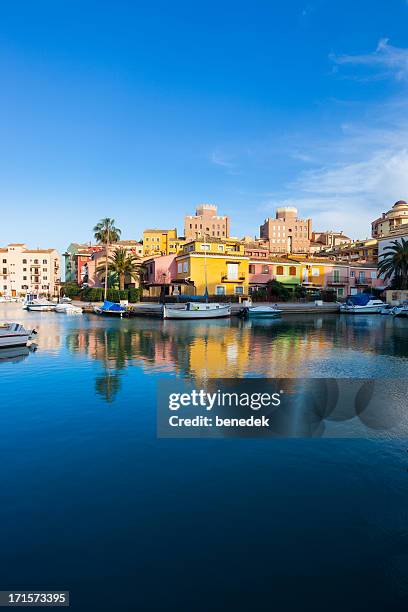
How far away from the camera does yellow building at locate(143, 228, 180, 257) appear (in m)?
112

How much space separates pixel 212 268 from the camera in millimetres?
62625

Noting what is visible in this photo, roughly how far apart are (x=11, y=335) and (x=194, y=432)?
58.5 ft

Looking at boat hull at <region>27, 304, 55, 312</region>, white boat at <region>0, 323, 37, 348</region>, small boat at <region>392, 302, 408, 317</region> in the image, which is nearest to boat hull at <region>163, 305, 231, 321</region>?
white boat at <region>0, 323, 37, 348</region>

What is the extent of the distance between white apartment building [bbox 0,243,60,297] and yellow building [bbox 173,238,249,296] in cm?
7500

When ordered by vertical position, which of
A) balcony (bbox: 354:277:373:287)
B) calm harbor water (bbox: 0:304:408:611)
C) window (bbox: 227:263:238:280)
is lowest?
calm harbor water (bbox: 0:304:408:611)

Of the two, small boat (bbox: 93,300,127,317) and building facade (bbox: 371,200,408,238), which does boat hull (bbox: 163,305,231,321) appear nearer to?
small boat (bbox: 93,300,127,317)

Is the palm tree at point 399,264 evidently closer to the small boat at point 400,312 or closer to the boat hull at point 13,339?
the small boat at point 400,312

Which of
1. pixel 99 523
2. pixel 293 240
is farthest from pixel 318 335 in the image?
pixel 293 240

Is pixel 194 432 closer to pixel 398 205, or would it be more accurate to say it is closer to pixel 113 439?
pixel 113 439

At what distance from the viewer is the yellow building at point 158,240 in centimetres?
11212

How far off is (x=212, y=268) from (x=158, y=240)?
5547 cm

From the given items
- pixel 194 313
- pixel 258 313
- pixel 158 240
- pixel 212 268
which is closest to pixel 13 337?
pixel 194 313

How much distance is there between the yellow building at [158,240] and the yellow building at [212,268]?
46452 mm

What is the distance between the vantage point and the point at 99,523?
6473mm
